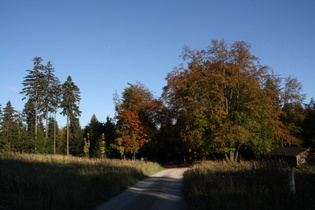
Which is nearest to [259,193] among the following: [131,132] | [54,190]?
[54,190]

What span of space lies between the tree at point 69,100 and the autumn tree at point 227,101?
108 ft

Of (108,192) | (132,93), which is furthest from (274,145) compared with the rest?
(108,192)

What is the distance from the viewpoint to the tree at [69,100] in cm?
5616

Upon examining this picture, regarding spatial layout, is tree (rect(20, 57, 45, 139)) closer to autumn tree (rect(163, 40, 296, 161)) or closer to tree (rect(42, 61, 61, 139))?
tree (rect(42, 61, 61, 139))

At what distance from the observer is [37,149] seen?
4541 cm

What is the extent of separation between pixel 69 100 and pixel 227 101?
38495mm

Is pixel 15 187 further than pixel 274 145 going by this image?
No

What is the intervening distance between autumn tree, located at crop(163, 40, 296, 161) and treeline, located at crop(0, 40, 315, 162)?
0.37 feet

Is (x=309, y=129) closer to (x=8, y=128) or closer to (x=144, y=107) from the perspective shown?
(x=144, y=107)

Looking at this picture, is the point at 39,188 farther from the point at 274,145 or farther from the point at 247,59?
the point at 274,145

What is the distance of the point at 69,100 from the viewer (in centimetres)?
5750

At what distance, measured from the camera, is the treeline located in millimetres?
30297

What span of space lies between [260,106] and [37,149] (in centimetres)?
3831

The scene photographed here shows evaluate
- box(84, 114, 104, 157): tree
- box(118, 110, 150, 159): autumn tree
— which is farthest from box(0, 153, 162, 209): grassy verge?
box(84, 114, 104, 157): tree
